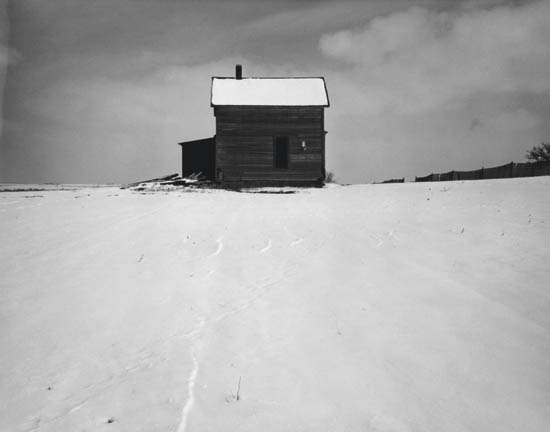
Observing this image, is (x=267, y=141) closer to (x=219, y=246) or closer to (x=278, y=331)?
(x=219, y=246)

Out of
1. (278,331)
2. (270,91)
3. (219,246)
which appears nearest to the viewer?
(278,331)

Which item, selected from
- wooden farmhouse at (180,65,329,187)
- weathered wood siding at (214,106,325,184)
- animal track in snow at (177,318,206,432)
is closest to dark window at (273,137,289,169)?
wooden farmhouse at (180,65,329,187)

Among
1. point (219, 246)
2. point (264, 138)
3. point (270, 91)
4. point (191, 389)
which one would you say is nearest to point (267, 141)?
point (264, 138)

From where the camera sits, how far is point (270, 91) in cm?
2005

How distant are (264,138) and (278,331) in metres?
17.1

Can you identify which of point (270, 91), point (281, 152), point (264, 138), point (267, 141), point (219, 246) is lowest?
point (219, 246)

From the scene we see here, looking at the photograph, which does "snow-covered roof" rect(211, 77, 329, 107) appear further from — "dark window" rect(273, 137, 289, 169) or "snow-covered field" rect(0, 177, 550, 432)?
"snow-covered field" rect(0, 177, 550, 432)

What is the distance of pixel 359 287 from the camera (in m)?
3.65

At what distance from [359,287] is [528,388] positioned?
165 cm

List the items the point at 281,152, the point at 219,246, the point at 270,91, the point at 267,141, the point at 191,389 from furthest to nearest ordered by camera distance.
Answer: the point at 270,91 < the point at 281,152 < the point at 267,141 < the point at 219,246 < the point at 191,389

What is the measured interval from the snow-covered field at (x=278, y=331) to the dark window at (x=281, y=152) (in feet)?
46.2

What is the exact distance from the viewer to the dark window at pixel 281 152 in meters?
19.4

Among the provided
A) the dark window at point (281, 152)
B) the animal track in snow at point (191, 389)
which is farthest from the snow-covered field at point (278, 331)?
the dark window at point (281, 152)

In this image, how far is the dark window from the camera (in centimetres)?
1944
